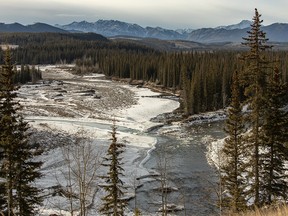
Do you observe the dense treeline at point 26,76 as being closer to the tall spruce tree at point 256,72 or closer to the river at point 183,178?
the river at point 183,178

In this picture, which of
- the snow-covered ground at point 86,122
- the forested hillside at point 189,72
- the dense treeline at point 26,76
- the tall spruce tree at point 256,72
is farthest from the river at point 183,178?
the dense treeline at point 26,76

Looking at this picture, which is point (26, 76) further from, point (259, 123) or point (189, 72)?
point (259, 123)

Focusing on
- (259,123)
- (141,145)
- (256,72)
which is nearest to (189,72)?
(141,145)

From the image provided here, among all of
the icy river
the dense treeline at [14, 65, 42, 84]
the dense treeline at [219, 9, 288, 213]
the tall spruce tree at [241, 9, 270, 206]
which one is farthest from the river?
the dense treeline at [14, 65, 42, 84]

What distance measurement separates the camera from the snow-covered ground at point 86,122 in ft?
113

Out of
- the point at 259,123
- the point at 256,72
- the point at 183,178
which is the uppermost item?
the point at 256,72

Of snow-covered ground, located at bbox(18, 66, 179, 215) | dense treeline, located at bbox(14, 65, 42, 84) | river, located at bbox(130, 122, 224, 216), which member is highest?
dense treeline, located at bbox(14, 65, 42, 84)

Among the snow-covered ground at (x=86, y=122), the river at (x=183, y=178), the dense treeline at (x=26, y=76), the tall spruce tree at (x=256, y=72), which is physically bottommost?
the river at (x=183, y=178)

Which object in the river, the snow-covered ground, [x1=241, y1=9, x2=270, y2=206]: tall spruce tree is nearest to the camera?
[x1=241, y1=9, x2=270, y2=206]: tall spruce tree

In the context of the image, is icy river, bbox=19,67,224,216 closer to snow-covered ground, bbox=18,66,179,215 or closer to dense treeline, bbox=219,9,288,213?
snow-covered ground, bbox=18,66,179,215

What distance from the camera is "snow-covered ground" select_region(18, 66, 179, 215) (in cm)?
3456

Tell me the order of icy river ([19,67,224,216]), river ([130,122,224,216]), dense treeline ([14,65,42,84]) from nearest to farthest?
river ([130,122,224,216]), icy river ([19,67,224,216]), dense treeline ([14,65,42,84])

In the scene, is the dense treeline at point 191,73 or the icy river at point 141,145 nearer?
the icy river at point 141,145

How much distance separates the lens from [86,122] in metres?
59.8
